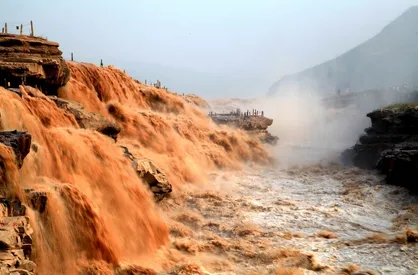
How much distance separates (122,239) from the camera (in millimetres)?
9836

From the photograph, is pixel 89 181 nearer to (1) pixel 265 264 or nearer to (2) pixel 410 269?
(1) pixel 265 264

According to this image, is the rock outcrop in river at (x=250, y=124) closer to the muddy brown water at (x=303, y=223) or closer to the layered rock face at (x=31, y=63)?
the muddy brown water at (x=303, y=223)

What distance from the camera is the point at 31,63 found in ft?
49.6

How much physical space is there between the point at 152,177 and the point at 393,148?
48.8 feet

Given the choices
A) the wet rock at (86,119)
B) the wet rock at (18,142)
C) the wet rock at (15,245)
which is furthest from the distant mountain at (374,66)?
the wet rock at (15,245)

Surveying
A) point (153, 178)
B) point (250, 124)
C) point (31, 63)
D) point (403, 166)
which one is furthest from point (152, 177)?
point (250, 124)

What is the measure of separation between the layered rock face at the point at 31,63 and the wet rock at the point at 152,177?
4.80 meters

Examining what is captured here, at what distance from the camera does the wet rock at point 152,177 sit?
44.7ft

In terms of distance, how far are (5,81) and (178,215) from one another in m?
8.03

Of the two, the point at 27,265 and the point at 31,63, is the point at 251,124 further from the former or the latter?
the point at 27,265

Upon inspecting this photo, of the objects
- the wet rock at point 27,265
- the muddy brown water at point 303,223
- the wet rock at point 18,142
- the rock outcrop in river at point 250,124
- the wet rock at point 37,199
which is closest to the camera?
the wet rock at point 27,265

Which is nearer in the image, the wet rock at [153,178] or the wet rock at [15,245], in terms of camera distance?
the wet rock at [15,245]

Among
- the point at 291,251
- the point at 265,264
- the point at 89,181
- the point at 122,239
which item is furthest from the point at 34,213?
the point at 291,251

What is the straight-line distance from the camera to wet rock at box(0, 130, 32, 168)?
8.33 metres
